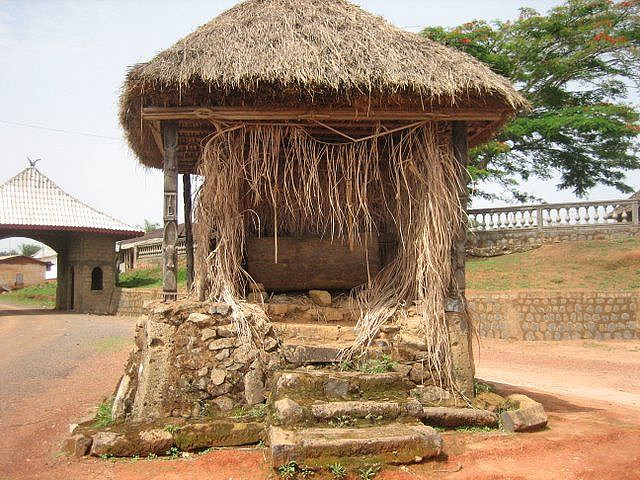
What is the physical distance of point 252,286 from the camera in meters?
6.30

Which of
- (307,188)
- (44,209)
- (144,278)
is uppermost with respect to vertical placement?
(44,209)

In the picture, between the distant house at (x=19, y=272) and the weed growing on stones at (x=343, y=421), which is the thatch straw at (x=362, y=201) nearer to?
the weed growing on stones at (x=343, y=421)

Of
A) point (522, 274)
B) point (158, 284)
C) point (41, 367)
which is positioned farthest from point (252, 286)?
point (158, 284)

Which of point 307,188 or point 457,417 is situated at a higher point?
point 307,188

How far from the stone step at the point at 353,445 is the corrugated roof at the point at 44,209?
58.6ft

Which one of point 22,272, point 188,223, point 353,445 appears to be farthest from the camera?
point 22,272

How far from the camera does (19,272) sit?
1625 inches

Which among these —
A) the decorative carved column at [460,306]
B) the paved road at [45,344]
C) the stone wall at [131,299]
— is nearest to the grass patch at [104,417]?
the paved road at [45,344]

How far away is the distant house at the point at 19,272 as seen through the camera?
40.4 m

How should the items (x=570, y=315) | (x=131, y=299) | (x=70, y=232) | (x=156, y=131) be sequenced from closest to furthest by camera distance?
(x=156, y=131) < (x=570, y=315) < (x=131, y=299) < (x=70, y=232)

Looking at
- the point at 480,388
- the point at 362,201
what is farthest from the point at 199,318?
the point at 480,388

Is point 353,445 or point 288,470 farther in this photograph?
point 353,445

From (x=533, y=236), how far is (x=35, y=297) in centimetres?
2478

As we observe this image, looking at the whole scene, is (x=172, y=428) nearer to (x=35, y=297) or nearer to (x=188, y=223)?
(x=188, y=223)
